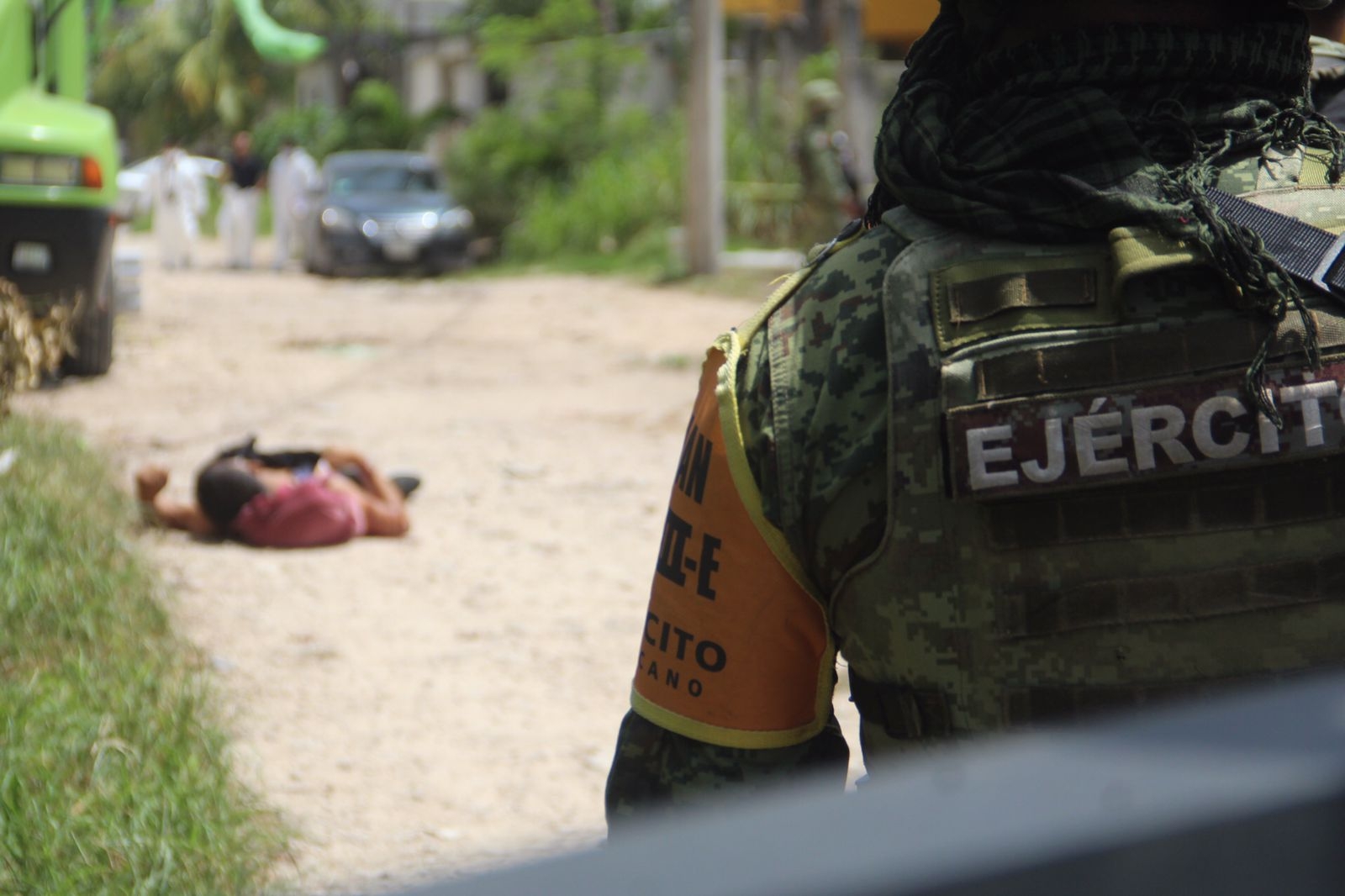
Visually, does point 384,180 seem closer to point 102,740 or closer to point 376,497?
point 376,497

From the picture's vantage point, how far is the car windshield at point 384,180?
680 inches

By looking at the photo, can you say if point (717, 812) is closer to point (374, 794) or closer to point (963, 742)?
point (963, 742)

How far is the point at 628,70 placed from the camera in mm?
19656

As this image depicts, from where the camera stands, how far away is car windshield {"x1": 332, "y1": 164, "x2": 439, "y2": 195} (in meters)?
17.3

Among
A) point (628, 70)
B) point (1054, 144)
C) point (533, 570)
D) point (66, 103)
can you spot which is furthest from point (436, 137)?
point (1054, 144)

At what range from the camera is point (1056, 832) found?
1.58ft

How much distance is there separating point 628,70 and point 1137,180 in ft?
62.3

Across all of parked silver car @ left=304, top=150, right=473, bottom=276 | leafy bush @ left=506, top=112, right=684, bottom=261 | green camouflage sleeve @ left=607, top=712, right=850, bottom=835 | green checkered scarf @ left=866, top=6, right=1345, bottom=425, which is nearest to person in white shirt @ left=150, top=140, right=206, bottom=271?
parked silver car @ left=304, top=150, right=473, bottom=276

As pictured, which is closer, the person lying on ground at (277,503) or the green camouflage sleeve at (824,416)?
the green camouflage sleeve at (824,416)

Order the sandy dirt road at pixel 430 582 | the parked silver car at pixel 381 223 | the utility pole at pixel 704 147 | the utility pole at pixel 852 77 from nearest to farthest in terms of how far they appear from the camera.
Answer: the sandy dirt road at pixel 430 582, the utility pole at pixel 704 147, the utility pole at pixel 852 77, the parked silver car at pixel 381 223

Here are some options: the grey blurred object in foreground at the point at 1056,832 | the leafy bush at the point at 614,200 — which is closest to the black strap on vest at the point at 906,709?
the grey blurred object in foreground at the point at 1056,832

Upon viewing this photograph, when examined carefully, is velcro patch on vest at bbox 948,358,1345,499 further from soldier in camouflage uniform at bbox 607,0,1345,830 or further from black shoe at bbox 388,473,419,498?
black shoe at bbox 388,473,419,498

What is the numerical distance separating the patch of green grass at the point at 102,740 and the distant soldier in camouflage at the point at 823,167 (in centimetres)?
909

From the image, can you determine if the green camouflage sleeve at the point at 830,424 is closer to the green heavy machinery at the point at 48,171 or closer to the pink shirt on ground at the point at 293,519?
the pink shirt on ground at the point at 293,519
